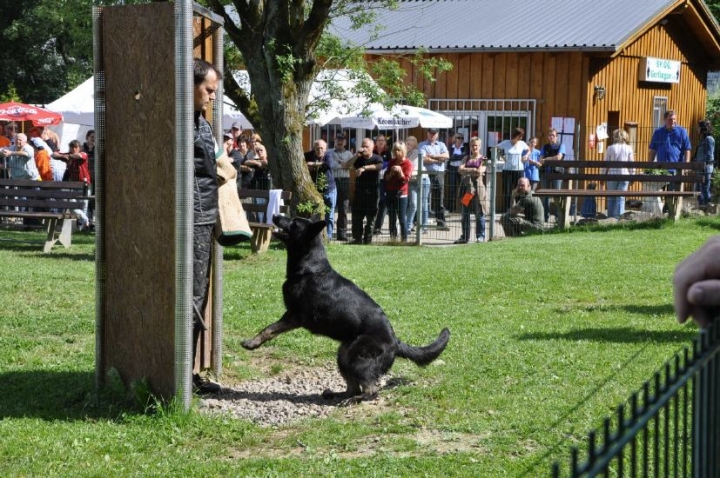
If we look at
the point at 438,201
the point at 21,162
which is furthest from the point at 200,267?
the point at 21,162

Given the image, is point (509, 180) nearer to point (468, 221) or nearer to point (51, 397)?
point (468, 221)

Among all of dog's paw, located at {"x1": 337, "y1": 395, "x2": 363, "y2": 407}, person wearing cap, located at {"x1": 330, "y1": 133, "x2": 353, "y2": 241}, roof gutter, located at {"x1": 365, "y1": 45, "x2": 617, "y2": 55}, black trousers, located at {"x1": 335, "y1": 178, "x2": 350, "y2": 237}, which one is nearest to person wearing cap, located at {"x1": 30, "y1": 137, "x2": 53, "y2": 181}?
person wearing cap, located at {"x1": 330, "y1": 133, "x2": 353, "y2": 241}

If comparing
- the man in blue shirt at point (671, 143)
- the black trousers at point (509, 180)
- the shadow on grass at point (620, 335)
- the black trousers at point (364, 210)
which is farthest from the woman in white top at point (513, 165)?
the shadow on grass at point (620, 335)

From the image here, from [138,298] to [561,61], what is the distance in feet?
71.8

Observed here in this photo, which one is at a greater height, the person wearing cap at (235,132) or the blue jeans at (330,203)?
the person wearing cap at (235,132)

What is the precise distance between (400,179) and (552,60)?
31.8 ft

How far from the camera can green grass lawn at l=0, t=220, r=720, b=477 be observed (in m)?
5.73

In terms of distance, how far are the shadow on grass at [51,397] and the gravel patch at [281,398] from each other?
0.74m

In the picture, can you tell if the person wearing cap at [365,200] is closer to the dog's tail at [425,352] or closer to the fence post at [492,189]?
the fence post at [492,189]

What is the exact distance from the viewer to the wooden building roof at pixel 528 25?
2653 centimetres

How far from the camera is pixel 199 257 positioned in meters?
7.06

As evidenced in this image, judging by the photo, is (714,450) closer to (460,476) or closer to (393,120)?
(460,476)

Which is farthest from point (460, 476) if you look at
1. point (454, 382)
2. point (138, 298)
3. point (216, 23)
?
point (216, 23)

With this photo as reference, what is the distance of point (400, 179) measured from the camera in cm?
1902
